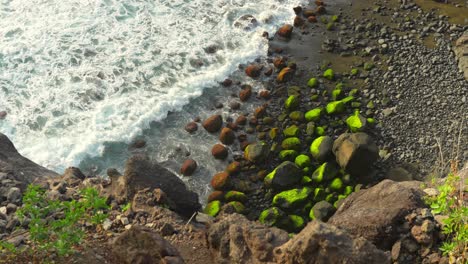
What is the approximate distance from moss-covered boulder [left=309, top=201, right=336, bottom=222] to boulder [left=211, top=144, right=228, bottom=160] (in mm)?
2664

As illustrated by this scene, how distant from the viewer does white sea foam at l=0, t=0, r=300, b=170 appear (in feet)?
46.5

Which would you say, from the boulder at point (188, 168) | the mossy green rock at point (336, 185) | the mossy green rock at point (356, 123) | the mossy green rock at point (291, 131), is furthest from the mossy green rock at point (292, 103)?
the boulder at point (188, 168)

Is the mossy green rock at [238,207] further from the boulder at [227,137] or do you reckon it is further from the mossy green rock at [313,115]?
the mossy green rock at [313,115]

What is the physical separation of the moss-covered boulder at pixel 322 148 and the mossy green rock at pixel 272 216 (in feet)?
6.29

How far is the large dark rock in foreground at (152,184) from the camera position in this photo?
9961 millimetres

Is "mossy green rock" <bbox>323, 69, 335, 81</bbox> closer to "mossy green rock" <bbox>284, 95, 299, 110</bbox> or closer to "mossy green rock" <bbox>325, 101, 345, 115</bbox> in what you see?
"mossy green rock" <bbox>325, 101, 345, 115</bbox>

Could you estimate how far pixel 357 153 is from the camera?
41.3ft

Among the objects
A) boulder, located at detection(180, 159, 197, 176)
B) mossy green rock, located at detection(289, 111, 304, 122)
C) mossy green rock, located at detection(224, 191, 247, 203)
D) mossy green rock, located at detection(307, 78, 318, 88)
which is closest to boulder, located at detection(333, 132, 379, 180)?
mossy green rock, located at detection(289, 111, 304, 122)

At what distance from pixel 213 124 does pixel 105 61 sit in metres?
4.14

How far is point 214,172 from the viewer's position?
13305 millimetres

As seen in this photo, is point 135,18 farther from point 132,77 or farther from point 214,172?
point 214,172

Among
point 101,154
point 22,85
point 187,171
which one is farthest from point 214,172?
point 22,85

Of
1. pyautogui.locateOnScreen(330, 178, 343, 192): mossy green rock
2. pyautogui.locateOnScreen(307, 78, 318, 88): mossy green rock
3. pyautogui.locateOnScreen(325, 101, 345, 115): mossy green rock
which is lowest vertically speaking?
pyautogui.locateOnScreen(330, 178, 343, 192): mossy green rock

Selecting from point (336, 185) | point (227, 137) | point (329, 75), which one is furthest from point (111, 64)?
point (336, 185)
